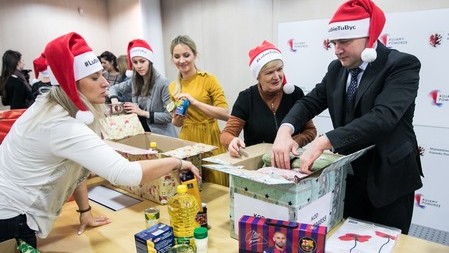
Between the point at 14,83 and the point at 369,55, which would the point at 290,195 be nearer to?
the point at 369,55

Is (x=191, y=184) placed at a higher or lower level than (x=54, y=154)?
lower

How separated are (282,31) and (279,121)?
1.81 metres

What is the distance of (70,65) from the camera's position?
110cm

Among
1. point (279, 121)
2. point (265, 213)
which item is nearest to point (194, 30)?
point (279, 121)

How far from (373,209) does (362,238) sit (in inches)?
9.0

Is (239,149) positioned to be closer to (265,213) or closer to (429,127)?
(265,213)

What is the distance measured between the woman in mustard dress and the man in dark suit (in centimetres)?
96

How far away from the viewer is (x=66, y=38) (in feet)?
3.79

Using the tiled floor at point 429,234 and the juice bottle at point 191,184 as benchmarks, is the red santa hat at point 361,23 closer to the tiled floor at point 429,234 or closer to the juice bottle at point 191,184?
the juice bottle at point 191,184

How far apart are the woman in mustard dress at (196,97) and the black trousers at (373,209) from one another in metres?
1.00

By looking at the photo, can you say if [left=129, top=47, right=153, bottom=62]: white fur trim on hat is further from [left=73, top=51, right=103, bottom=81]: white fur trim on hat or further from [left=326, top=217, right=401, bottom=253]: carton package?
[left=326, top=217, right=401, bottom=253]: carton package

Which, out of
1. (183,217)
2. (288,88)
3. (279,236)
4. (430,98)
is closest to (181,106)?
(288,88)

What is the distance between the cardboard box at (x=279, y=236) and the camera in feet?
2.97

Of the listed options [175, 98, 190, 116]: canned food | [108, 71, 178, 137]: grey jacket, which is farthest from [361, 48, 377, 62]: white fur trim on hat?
[108, 71, 178, 137]: grey jacket
